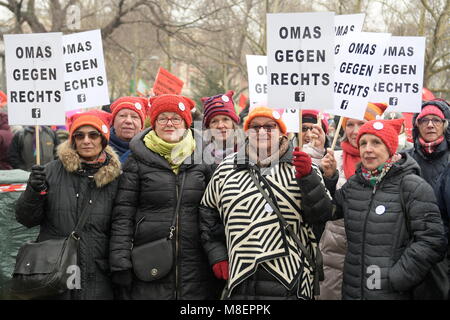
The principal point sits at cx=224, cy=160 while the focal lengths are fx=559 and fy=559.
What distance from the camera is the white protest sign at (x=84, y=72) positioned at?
18.5 ft

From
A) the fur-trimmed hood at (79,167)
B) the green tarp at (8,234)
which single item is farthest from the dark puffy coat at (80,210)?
the green tarp at (8,234)

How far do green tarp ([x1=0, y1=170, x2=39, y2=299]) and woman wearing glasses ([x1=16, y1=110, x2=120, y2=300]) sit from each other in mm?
1664

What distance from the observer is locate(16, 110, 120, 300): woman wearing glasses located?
3.93 m

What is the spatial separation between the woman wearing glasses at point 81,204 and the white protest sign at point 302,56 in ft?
4.45

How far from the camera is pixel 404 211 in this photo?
3652 mm

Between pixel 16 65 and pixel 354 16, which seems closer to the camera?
pixel 16 65

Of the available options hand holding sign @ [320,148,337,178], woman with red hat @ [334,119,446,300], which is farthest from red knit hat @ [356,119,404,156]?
hand holding sign @ [320,148,337,178]

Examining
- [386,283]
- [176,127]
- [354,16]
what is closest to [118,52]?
[354,16]

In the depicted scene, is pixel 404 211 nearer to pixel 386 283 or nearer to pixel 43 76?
pixel 386 283

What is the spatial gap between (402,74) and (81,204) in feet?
13.2

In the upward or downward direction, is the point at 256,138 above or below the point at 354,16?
below

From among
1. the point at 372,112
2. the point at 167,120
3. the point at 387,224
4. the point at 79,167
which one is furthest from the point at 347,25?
the point at 79,167

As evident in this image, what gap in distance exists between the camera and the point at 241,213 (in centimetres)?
376
